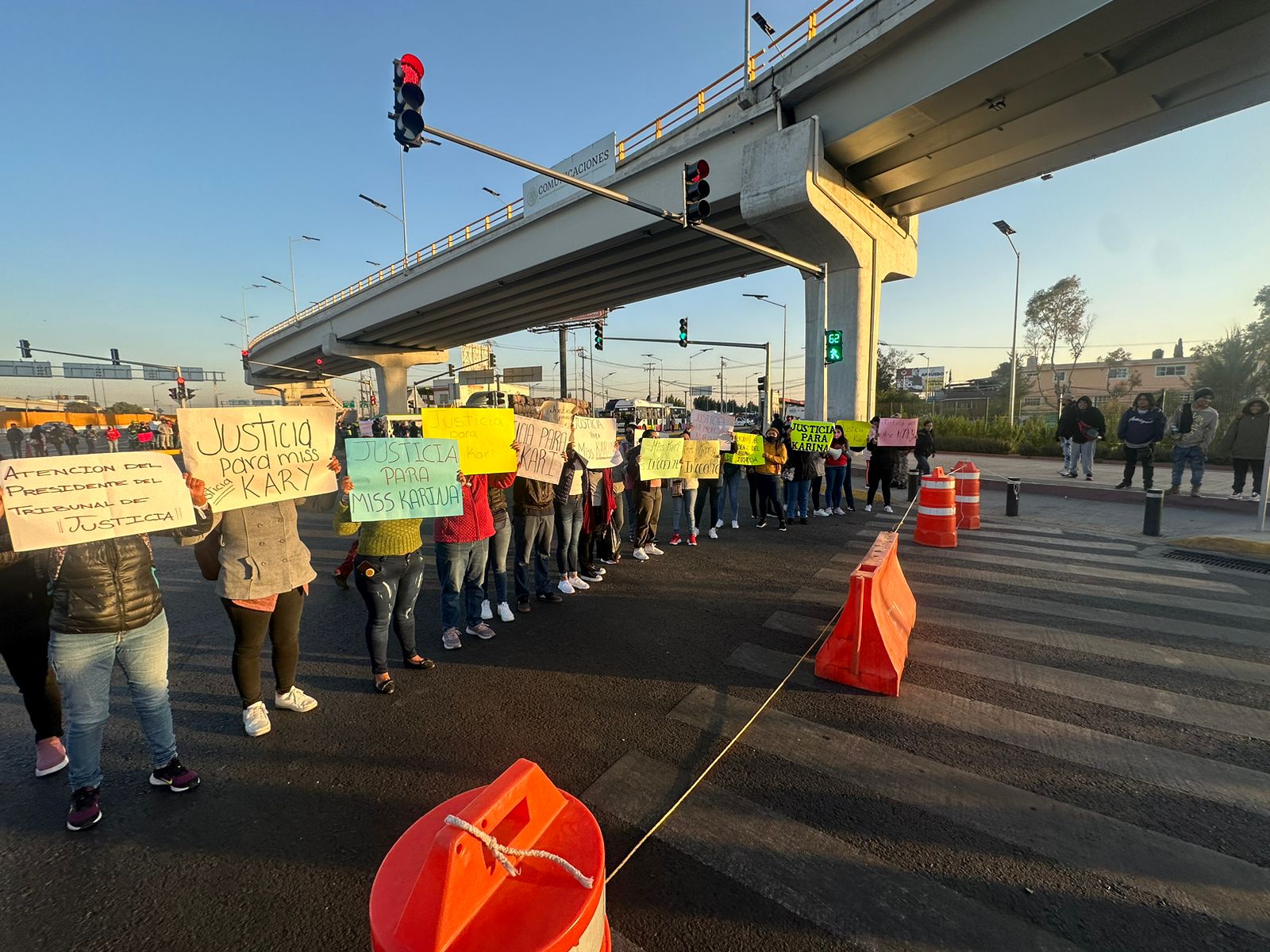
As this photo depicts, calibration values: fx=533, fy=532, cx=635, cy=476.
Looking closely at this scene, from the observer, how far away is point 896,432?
1201 centimetres

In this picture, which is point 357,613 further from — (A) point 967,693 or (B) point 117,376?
(B) point 117,376

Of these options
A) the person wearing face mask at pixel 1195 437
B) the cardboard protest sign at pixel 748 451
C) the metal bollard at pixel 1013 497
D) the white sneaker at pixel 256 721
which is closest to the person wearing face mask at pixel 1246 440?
the person wearing face mask at pixel 1195 437

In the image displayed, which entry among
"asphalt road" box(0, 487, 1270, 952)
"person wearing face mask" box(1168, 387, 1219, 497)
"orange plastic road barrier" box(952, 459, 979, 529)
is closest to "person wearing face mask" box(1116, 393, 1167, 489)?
"person wearing face mask" box(1168, 387, 1219, 497)

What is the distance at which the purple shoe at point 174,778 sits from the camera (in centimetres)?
296

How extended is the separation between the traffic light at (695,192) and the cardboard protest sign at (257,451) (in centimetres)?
850

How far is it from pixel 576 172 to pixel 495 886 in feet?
77.7

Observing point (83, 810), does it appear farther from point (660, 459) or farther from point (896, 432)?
point (896, 432)

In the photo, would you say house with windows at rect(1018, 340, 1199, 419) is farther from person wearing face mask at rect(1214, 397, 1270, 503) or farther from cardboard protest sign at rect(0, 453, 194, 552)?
cardboard protest sign at rect(0, 453, 194, 552)

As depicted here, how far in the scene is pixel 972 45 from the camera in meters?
11.7

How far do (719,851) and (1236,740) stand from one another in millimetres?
3542

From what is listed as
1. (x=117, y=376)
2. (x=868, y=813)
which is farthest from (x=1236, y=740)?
(x=117, y=376)

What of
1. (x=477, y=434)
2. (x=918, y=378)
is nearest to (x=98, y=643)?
(x=477, y=434)

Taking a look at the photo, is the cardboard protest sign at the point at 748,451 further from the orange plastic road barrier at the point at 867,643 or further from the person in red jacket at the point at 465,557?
the person in red jacket at the point at 465,557

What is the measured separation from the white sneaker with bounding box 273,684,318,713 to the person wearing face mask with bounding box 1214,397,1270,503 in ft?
51.3
